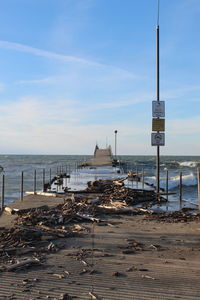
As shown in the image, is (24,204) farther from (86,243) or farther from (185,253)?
(185,253)

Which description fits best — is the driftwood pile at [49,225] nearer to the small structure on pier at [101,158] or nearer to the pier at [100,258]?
the pier at [100,258]

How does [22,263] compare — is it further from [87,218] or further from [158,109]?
[158,109]

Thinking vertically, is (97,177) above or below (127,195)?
below

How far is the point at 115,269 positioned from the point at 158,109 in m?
11.2

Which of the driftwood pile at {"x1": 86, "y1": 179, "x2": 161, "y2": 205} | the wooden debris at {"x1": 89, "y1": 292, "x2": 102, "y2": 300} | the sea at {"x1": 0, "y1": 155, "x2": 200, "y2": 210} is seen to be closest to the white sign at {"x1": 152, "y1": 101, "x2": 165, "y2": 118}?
the driftwood pile at {"x1": 86, "y1": 179, "x2": 161, "y2": 205}

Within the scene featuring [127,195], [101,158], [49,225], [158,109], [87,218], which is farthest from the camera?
[101,158]

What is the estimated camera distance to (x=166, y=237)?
8641mm

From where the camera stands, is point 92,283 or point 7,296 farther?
point 92,283

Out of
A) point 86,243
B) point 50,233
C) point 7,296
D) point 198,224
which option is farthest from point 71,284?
point 198,224

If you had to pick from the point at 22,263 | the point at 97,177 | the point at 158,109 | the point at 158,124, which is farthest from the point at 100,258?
the point at 97,177

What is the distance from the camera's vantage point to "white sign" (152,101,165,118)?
16438 millimetres

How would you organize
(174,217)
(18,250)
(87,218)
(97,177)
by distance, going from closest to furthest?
(18,250)
(87,218)
(174,217)
(97,177)

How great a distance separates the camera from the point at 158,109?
647 inches

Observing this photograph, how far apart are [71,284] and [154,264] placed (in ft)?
5.47
